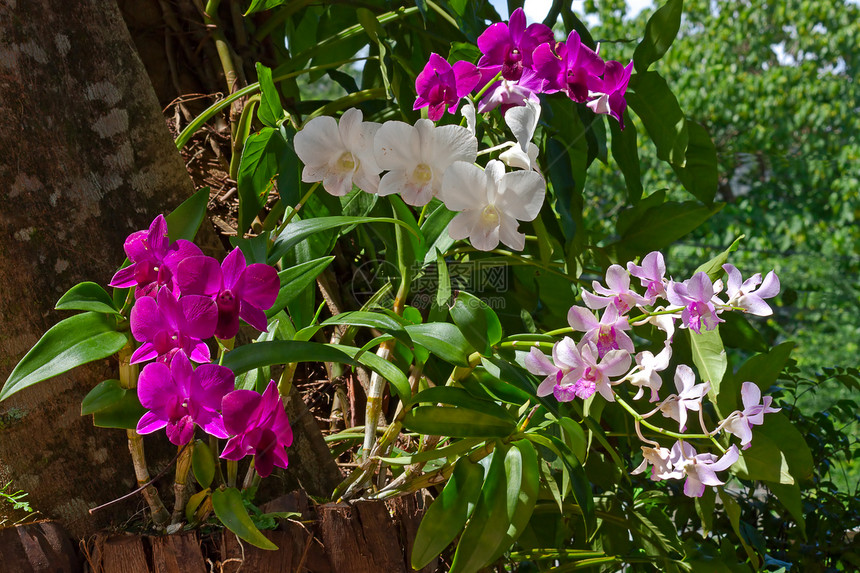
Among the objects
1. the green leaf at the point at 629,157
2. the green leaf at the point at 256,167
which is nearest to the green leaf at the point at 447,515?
the green leaf at the point at 256,167

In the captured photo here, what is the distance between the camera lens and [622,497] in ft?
3.16

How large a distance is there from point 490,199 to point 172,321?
0.22 metres

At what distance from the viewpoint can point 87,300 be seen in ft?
1.62

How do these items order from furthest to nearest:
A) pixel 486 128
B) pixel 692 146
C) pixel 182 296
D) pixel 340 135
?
pixel 692 146
pixel 486 128
pixel 340 135
pixel 182 296

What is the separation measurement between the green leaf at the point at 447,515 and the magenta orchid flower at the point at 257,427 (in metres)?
0.16

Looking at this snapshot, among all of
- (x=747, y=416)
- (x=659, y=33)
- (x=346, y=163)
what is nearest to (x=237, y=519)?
(x=346, y=163)

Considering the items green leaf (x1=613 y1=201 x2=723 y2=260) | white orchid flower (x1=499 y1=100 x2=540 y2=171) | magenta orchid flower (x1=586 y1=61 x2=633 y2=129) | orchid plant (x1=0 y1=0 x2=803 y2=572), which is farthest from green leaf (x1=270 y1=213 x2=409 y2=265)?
green leaf (x1=613 y1=201 x2=723 y2=260)

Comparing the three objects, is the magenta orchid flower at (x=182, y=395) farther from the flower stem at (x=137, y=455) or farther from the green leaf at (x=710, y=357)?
the green leaf at (x=710, y=357)

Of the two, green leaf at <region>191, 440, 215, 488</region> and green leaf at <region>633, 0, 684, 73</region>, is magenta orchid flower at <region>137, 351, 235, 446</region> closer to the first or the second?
green leaf at <region>191, 440, 215, 488</region>

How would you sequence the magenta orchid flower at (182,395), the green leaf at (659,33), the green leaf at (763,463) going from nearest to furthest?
the magenta orchid flower at (182,395), the green leaf at (763,463), the green leaf at (659,33)

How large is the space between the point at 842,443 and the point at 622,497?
0.61 meters

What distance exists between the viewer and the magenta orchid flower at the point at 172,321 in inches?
17.2

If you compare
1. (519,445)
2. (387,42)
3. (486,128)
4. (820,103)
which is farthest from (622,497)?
(820,103)

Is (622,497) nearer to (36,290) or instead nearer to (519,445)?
(519,445)
